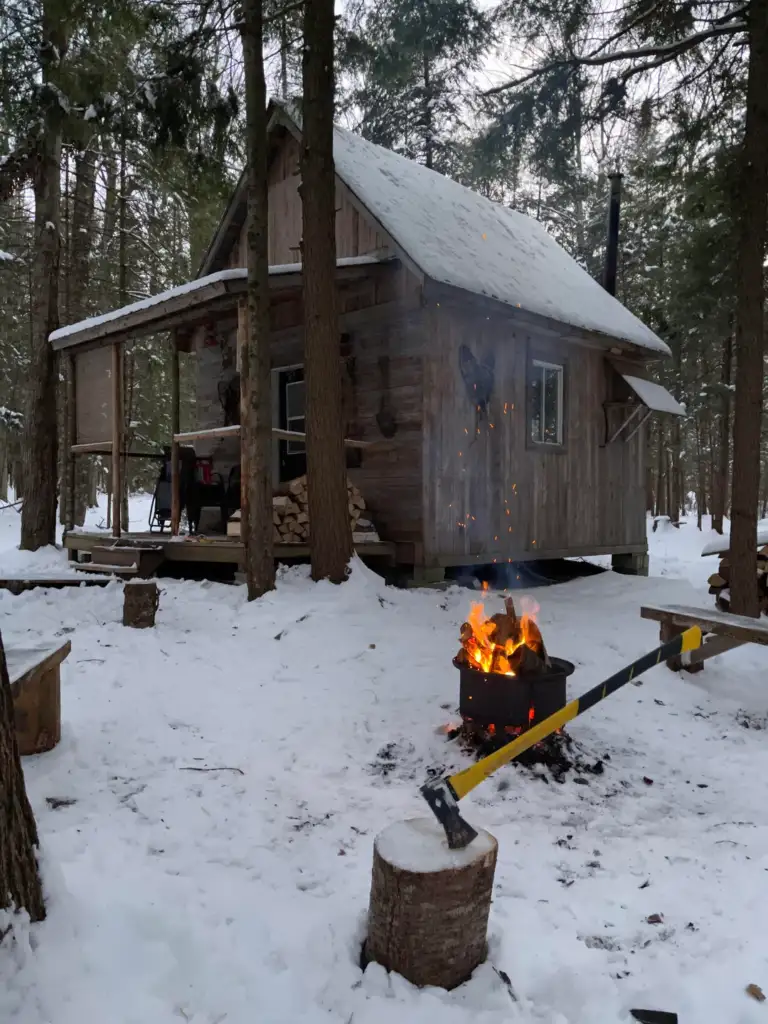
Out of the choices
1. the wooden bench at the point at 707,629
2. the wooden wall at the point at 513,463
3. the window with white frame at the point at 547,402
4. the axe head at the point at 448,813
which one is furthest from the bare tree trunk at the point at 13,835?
the window with white frame at the point at 547,402

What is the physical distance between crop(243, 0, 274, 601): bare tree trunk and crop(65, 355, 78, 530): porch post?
4.18 m

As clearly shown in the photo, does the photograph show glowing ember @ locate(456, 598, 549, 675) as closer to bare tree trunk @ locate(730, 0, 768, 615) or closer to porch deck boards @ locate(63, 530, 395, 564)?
porch deck boards @ locate(63, 530, 395, 564)

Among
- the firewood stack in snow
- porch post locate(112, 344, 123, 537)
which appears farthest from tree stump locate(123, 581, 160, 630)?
porch post locate(112, 344, 123, 537)

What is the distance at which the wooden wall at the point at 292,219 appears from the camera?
10.6 metres

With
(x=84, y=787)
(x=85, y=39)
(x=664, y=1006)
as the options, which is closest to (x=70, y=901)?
(x=84, y=787)

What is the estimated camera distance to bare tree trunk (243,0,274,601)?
805cm

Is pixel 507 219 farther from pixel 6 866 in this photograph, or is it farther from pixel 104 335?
pixel 6 866

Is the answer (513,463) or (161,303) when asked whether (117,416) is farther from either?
(513,463)

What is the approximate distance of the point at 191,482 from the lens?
1110 centimetres

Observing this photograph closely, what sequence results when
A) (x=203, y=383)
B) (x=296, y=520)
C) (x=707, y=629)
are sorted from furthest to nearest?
(x=203, y=383), (x=296, y=520), (x=707, y=629)

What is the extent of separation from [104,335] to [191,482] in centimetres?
238

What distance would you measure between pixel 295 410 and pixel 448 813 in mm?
9542

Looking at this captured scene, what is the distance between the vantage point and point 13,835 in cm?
241

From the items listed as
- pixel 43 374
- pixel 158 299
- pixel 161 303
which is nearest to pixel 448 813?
pixel 161 303
